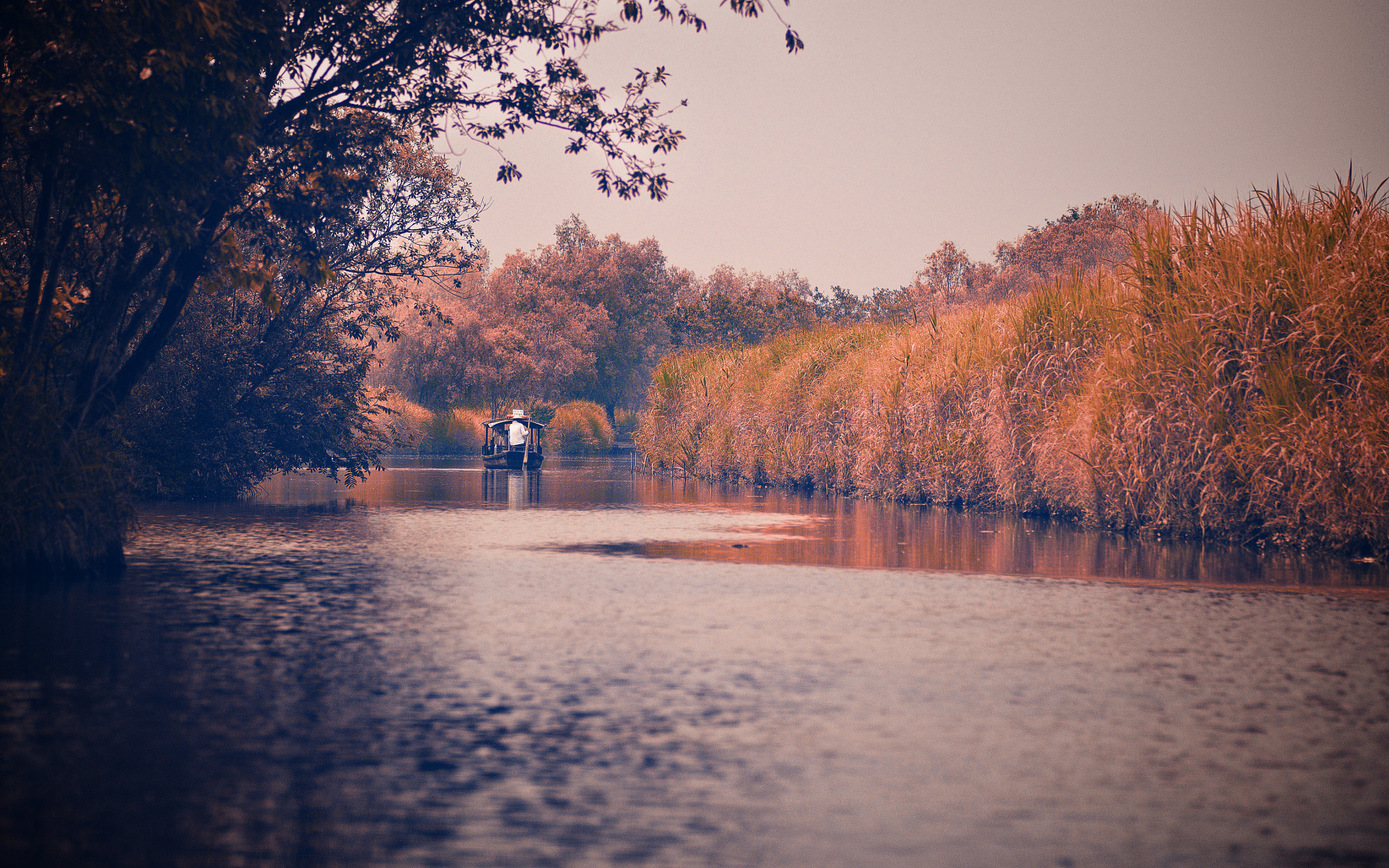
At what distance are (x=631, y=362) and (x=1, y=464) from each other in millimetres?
85375

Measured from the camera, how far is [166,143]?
13.7 m

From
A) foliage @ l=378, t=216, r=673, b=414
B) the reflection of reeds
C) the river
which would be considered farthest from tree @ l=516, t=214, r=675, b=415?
the river

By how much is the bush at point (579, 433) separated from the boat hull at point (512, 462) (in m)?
21.6

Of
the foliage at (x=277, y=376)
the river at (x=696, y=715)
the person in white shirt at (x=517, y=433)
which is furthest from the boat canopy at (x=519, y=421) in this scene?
the river at (x=696, y=715)

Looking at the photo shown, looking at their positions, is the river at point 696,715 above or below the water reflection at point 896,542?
below

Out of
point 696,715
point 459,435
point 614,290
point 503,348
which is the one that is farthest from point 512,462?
point 614,290

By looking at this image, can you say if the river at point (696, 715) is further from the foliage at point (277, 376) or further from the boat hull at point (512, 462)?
the boat hull at point (512, 462)

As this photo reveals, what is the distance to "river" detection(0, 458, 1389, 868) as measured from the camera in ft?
17.5

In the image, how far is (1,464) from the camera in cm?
1305

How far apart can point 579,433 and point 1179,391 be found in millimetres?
51829

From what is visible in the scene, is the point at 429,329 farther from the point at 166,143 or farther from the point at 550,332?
the point at 166,143

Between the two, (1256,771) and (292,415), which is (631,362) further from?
(1256,771)

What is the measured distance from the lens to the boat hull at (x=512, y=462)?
148ft

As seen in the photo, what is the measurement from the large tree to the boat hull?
2534cm
